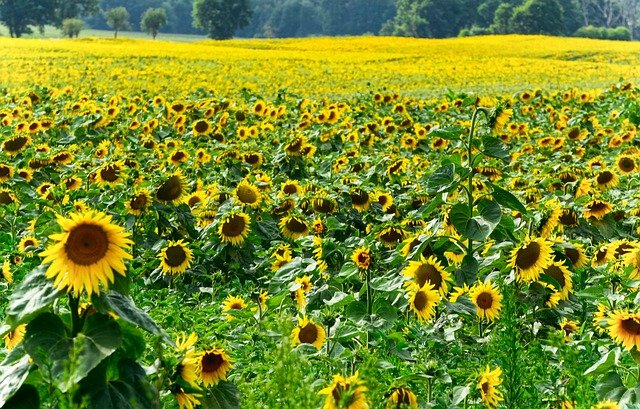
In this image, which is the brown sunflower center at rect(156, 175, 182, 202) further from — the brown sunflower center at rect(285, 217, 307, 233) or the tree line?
the tree line

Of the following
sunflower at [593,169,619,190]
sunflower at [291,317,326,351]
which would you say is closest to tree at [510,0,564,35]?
sunflower at [593,169,619,190]

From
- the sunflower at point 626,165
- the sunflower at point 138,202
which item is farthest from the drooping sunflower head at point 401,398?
the sunflower at point 626,165

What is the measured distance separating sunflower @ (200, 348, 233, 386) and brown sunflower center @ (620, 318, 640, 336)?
1.31 m

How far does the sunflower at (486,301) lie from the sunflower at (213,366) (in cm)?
132

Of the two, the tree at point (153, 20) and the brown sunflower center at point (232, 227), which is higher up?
the brown sunflower center at point (232, 227)

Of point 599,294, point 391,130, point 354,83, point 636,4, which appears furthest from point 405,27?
point 599,294

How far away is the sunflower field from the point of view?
2.29 meters

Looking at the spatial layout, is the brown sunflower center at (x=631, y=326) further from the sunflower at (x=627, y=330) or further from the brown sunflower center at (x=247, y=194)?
the brown sunflower center at (x=247, y=194)

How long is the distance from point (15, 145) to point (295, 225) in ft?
11.5

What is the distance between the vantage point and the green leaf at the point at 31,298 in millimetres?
2195

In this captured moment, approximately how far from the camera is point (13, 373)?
7.46ft

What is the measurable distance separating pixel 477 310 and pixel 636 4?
108 m

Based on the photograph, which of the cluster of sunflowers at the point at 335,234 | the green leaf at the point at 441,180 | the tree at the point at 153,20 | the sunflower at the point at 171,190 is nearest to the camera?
the cluster of sunflowers at the point at 335,234

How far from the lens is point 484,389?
2928 millimetres
